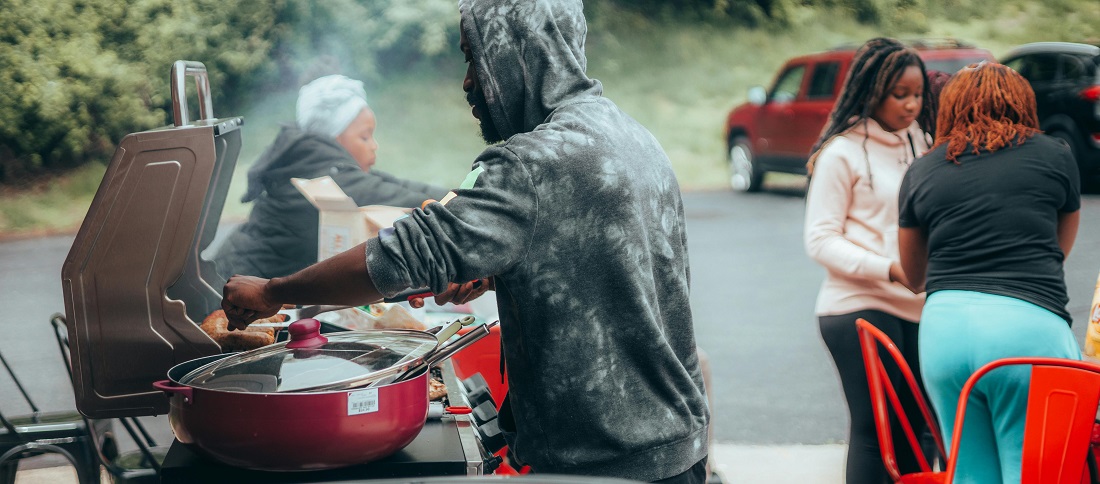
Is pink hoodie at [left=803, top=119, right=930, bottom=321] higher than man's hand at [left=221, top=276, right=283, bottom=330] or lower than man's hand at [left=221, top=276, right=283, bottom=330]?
lower

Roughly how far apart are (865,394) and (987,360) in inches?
21.3

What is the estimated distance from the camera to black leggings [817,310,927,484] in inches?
108

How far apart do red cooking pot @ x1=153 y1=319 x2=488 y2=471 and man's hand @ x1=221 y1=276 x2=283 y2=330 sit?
90mm

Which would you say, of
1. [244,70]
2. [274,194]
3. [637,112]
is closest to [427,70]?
[244,70]

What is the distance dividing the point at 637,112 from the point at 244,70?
6478mm

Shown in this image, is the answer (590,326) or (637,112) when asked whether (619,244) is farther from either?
(637,112)

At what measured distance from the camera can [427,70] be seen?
979cm

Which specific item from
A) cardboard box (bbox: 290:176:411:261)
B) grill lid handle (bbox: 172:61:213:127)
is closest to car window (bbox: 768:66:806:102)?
cardboard box (bbox: 290:176:411:261)

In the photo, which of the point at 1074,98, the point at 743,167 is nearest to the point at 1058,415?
the point at 1074,98

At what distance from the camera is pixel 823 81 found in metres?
9.96

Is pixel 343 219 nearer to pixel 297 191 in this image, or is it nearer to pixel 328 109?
pixel 297 191

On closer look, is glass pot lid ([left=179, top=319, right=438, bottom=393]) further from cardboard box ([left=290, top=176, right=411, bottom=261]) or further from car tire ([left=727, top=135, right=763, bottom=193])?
car tire ([left=727, top=135, right=763, bottom=193])

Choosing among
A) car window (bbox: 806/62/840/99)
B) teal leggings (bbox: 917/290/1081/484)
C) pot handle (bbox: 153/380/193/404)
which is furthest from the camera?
car window (bbox: 806/62/840/99)

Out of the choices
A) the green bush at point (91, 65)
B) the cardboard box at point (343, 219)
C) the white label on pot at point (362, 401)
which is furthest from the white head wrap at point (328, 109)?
the green bush at point (91, 65)
